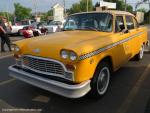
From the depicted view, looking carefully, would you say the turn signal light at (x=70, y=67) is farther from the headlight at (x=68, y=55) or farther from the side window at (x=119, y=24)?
the side window at (x=119, y=24)

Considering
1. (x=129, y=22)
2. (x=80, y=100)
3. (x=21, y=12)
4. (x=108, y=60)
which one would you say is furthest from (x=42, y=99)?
(x=21, y=12)

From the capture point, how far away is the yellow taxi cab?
4.06 m

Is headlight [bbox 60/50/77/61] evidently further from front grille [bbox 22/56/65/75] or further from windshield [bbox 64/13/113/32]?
windshield [bbox 64/13/113/32]

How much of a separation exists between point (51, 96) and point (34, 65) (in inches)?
33.1

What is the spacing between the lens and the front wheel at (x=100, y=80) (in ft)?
14.7

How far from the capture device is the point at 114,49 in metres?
5.21

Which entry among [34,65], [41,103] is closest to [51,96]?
[41,103]

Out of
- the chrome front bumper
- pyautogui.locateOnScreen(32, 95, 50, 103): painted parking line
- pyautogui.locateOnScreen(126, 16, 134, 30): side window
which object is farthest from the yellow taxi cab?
pyautogui.locateOnScreen(32, 95, 50, 103): painted parking line

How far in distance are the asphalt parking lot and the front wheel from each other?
6.6 inches

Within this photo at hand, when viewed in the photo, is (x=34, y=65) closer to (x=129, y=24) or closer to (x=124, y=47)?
(x=124, y=47)

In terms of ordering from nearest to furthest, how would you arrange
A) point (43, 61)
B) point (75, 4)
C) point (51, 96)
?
point (43, 61), point (51, 96), point (75, 4)

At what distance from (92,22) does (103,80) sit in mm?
1620

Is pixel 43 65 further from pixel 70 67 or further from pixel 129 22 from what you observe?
A: pixel 129 22

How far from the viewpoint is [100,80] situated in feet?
15.5
